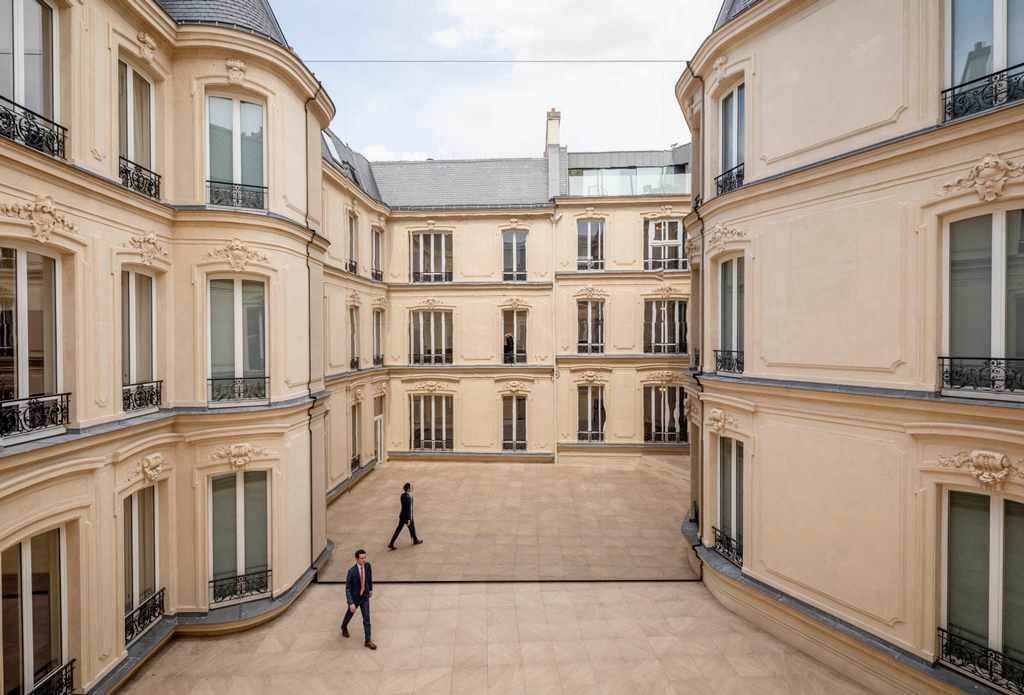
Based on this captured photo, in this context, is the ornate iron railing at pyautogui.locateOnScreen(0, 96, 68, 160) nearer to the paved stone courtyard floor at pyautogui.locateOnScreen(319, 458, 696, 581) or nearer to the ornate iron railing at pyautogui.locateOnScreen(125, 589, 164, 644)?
the ornate iron railing at pyautogui.locateOnScreen(125, 589, 164, 644)

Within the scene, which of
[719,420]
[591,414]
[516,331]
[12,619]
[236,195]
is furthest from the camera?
[516,331]

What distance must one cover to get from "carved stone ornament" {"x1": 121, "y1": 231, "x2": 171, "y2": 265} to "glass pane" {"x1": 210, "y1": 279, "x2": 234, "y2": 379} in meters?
1.02

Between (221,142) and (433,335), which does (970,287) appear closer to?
(221,142)

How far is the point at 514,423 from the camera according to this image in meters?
22.2

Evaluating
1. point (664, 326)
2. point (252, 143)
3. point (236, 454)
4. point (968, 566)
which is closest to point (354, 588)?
point (236, 454)

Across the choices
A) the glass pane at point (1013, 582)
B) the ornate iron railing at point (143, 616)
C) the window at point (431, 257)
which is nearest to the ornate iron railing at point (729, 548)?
the glass pane at point (1013, 582)

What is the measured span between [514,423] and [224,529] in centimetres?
1398

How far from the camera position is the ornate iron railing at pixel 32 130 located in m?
6.12

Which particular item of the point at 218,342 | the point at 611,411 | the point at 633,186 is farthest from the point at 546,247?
the point at 218,342

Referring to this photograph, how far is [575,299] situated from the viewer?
2191cm

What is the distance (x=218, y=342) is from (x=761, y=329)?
1047 centimetres

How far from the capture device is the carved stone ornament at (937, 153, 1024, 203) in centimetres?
619

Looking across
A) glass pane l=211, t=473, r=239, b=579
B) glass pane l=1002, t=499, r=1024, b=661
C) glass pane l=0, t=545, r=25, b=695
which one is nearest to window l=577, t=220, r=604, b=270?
glass pane l=211, t=473, r=239, b=579

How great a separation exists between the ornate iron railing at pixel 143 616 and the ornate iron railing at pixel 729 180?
13.5 m
